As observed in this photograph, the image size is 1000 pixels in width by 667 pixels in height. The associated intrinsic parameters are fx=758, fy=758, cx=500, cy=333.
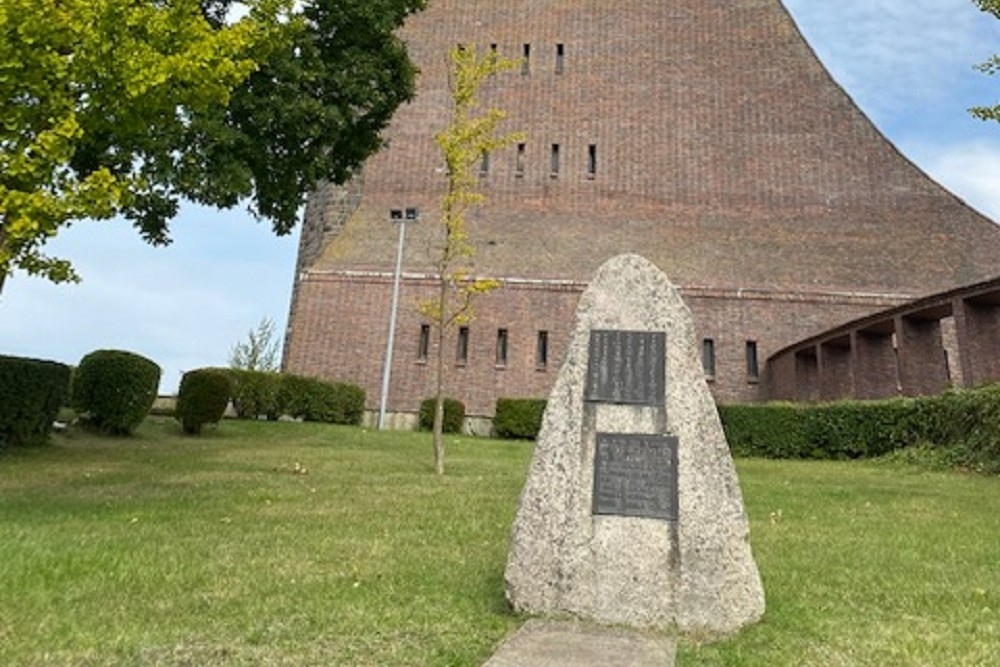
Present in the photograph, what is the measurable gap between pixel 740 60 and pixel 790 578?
26.1 metres

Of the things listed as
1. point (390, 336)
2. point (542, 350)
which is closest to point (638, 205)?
point (542, 350)

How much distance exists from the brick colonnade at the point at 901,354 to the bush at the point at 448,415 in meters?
8.82

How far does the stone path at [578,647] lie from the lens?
315 centimetres

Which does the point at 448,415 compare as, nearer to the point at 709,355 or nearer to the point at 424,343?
the point at 424,343

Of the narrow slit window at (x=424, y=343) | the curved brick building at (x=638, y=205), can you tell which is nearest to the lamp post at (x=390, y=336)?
the narrow slit window at (x=424, y=343)

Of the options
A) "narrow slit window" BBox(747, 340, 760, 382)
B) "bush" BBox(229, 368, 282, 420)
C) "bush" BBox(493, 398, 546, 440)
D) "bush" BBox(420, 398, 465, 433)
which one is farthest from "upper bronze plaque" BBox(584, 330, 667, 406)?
"narrow slit window" BBox(747, 340, 760, 382)

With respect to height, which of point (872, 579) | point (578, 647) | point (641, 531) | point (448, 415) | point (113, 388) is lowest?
point (578, 647)

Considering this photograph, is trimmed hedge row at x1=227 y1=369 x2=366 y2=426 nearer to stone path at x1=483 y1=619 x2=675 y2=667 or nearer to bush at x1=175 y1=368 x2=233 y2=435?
bush at x1=175 y1=368 x2=233 y2=435

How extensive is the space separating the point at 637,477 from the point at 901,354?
14772mm

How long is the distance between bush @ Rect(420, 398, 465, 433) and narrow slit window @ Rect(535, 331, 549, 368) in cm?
273

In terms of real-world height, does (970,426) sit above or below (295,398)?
below

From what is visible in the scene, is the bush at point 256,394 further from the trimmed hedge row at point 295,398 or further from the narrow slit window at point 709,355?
the narrow slit window at point 709,355

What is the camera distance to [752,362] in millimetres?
22047

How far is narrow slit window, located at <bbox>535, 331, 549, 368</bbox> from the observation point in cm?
2233
